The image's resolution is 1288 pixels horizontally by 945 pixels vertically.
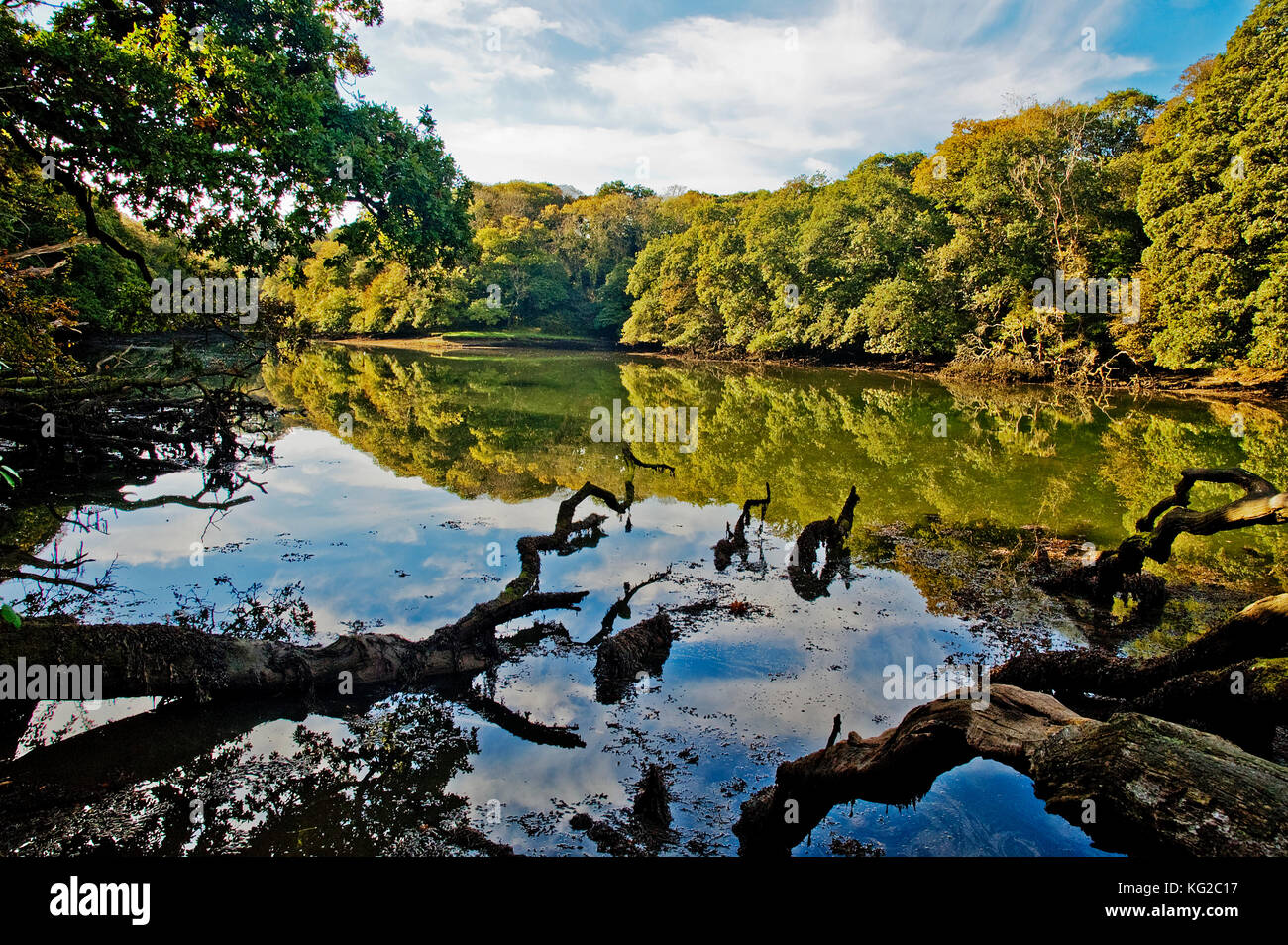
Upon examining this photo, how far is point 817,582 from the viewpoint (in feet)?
30.1

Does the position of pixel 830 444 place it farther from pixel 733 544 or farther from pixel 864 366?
pixel 864 366

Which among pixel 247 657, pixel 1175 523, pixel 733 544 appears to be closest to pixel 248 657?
pixel 247 657

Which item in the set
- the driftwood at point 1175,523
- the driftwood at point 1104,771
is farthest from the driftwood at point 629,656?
the driftwood at point 1175,523

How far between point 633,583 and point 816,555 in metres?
3.01

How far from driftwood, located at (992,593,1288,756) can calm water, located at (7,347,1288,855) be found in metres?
1.34

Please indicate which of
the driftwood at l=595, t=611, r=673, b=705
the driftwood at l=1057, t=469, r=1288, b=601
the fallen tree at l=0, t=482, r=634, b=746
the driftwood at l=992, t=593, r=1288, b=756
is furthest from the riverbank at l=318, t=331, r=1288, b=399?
the fallen tree at l=0, t=482, r=634, b=746

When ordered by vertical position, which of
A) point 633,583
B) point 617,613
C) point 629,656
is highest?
point 633,583

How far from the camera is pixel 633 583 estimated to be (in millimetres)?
8914

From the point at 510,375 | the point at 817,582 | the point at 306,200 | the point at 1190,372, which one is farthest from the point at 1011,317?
the point at 306,200

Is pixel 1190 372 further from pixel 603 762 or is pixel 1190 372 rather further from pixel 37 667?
pixel 37 667

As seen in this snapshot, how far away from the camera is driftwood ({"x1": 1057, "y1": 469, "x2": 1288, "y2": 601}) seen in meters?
5.87

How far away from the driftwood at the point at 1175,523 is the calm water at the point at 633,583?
38.1 inches
